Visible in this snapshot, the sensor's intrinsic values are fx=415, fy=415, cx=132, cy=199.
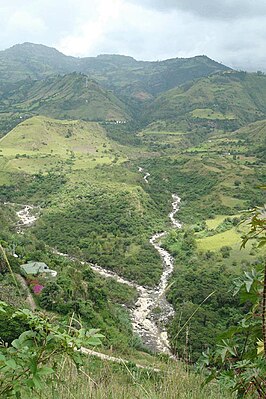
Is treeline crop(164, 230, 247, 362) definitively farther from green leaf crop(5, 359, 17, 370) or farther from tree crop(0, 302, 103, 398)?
green leaf crop(5, 359, 17, 370)

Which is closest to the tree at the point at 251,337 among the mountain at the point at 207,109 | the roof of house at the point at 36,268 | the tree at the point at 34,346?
the tree at the point at 34,346

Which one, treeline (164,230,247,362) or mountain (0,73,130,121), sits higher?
mountain (0,73,130,121)

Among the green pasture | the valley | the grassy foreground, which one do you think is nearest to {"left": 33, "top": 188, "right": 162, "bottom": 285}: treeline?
the valley

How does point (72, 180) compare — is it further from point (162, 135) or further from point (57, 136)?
point (162, 135)

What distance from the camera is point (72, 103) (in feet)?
554

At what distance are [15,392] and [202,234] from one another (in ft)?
173

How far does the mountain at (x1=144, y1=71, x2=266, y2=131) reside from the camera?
6087 inches

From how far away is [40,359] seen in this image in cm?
210

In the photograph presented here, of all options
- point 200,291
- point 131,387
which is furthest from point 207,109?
point 131,387

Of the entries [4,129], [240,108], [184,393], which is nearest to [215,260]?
[184,393]

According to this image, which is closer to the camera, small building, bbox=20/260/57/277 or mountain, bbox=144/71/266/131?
small building, bbox=20/260/57/277

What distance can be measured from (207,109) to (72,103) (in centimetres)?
5491

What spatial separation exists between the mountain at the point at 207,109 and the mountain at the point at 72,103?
17181 millimetres

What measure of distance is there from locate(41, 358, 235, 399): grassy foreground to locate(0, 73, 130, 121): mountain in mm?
154835
